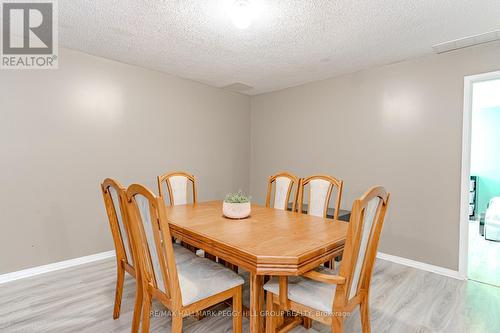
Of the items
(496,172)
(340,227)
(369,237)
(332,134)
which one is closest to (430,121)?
(332,134)

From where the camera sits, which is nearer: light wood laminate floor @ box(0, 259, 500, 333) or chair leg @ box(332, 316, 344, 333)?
chair leg @ box(332, 316, 344, 333)

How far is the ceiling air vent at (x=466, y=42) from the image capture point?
7.91ft

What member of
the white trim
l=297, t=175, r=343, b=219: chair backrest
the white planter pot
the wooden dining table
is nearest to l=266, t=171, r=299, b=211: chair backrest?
l=297, t=175, r=343, b=219: chair backrest

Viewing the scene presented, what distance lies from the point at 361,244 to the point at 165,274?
3.41ft

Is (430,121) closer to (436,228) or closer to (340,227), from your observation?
A: (436,228)

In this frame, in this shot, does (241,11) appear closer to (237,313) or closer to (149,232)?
(149,232)

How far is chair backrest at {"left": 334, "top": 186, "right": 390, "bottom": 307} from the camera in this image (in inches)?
47.9

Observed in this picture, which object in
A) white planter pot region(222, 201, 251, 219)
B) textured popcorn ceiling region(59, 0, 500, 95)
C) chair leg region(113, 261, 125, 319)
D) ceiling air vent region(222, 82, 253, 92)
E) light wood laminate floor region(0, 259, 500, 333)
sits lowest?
light wood laminate floor region(0, 259, 500, 333)

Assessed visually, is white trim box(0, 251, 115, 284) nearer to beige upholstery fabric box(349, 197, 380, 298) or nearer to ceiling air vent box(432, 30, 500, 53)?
beige upholstery fabric box(349, 197, 380, 298)

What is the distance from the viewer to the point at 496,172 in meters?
5.29

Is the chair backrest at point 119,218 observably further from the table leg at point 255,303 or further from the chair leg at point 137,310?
the table leg at point 255,303

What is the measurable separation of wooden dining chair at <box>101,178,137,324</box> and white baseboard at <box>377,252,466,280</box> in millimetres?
2922

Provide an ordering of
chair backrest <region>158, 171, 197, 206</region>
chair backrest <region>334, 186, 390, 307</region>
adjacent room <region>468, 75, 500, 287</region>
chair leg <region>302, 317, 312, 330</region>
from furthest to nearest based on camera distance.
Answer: adjacent room <region>468, 75, 500, 287</region> < chair backrest <region>158, 171, 197, 206</region> < chair leg <region>302, 317, 312, 330</region> < chair backrest <region>334, 186, 390, 307</region>

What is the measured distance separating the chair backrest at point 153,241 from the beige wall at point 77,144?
1.92m
